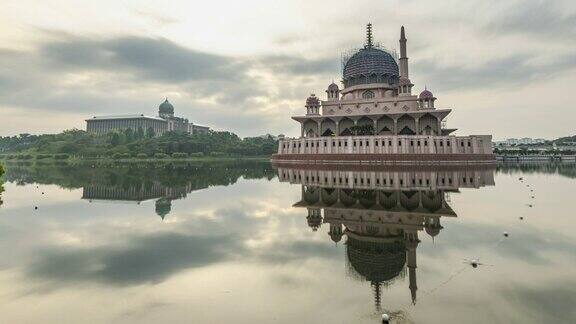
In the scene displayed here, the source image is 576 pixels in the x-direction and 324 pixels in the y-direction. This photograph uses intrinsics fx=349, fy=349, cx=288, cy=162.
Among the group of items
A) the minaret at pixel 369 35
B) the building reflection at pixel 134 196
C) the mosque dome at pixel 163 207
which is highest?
the minaret at pixel 369 35

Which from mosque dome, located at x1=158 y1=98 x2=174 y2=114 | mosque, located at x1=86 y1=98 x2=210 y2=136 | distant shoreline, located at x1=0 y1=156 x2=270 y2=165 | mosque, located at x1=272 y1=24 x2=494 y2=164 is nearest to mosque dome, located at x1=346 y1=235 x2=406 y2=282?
mosque, located at x1=272 y1=24 x2=494 y2=164

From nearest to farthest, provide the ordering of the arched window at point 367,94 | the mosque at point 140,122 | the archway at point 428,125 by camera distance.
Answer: the archway at point 428,125 → the arched window at point 367,94 → the mosque at point 140,122

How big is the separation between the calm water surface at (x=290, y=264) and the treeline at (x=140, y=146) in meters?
104

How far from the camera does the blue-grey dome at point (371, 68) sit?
3236 inches

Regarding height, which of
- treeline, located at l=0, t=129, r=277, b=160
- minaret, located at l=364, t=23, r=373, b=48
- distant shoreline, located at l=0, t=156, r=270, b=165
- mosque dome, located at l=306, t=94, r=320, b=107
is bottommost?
distant shoreline, located at l=0, t=156, r=270, b=165

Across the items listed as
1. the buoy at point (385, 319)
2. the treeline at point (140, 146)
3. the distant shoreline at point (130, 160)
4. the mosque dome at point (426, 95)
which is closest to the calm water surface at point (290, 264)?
the buoy at point (385, 319)

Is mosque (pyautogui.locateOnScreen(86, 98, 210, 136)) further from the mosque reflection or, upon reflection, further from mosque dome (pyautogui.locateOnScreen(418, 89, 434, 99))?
the mosque reflection

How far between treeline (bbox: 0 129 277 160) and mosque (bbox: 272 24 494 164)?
49242 millimetres

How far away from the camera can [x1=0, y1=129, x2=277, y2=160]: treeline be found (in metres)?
121

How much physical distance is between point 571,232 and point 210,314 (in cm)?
1532

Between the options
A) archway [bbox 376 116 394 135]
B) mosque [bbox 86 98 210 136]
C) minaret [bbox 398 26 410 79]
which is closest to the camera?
archway [bbox 376 116 394 135]

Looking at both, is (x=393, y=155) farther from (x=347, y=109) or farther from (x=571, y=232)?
(x=571, y=232)

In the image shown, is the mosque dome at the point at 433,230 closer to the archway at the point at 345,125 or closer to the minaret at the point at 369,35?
the archway at the point at 345,125

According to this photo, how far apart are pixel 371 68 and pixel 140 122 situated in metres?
127
